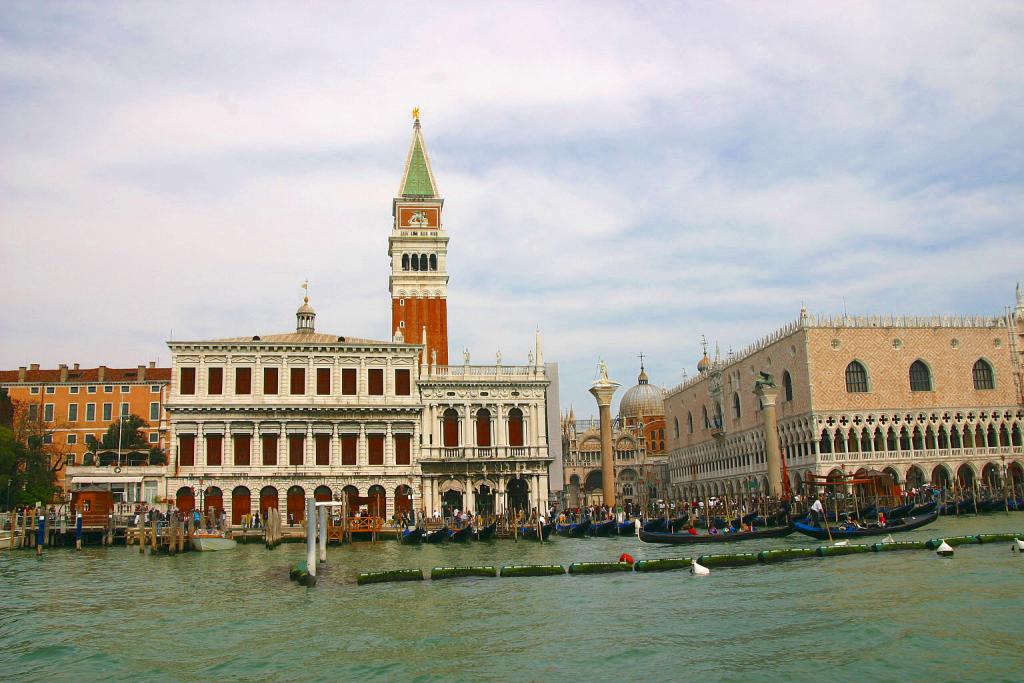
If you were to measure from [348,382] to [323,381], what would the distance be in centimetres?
107

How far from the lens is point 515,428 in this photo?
42.6m

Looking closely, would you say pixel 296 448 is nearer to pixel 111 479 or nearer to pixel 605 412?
pixel 111 479

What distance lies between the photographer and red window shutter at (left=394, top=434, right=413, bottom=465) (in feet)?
133

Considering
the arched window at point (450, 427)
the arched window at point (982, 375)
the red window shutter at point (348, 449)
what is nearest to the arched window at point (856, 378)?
the arched window at point (982, 375)

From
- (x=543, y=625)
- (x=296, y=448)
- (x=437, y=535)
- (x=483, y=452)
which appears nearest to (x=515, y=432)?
(x=483, y=452)

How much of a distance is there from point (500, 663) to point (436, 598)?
5.95 metres

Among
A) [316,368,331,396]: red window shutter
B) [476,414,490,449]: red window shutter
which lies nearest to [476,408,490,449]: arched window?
[476,414,490,449]: red window shutter

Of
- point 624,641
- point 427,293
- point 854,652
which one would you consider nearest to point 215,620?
point 624,641

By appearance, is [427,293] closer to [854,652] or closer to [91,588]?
[91,588]

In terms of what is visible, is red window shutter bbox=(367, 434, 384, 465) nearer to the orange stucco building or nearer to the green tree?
the green tree

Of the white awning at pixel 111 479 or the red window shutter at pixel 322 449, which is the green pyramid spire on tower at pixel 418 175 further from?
the white awning at pixel 111 479

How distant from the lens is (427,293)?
5294cm

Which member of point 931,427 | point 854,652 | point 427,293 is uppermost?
point 427,293

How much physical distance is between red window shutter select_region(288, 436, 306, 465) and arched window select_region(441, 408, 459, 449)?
20.4 ft
